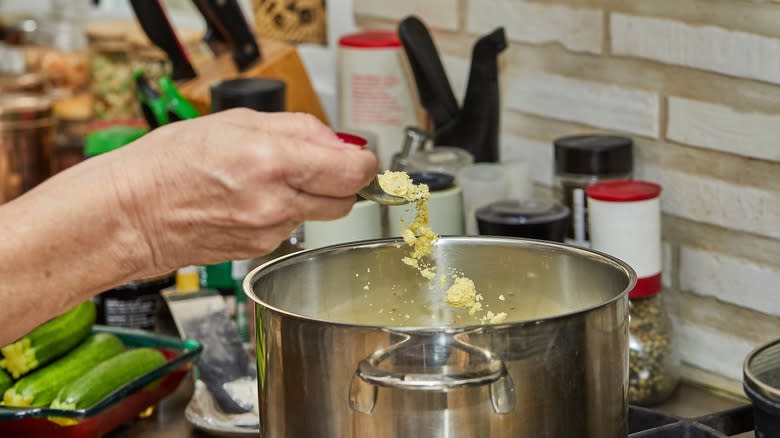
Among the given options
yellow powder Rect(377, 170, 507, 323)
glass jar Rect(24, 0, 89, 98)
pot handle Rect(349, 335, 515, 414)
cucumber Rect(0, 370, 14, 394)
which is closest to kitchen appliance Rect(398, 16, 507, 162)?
yellow powder Rect(377, 170, 507, 323)

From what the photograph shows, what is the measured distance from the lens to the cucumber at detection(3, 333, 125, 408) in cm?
122

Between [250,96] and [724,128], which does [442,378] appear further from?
[250,96]

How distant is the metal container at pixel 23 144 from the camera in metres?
1.97

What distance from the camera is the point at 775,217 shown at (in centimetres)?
120

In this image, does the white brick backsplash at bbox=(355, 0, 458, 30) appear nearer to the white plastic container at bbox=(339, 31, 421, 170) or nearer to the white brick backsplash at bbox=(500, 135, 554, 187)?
the white plastic container at bbox=(339, 31, 421, 170)

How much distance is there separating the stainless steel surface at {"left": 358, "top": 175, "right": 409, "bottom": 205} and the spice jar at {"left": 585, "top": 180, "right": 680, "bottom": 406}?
359mm

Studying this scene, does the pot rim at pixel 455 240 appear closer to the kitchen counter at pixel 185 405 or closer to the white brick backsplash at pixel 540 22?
the kitchen counter at pixel 185 405

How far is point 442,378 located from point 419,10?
0.98 meters

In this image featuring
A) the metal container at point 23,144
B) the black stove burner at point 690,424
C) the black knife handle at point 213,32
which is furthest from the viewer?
the metal container at point 23,144

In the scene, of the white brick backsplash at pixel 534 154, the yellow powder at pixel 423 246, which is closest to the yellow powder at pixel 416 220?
the yellow powder at pixel 423 246

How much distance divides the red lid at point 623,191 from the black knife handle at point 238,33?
0.66 meters

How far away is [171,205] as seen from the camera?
856 mm

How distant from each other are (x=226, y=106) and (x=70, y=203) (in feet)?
2.01

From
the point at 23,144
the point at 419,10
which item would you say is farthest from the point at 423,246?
the point at 23,144
